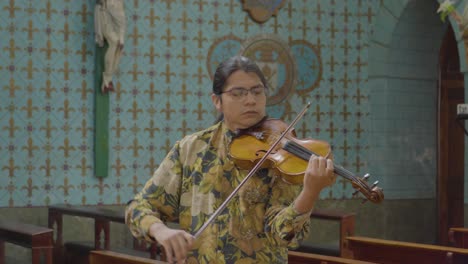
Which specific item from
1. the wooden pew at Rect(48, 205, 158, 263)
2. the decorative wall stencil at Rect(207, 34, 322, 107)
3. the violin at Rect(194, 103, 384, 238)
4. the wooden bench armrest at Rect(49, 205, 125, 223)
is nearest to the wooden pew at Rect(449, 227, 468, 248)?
the wooden pew at Rect(48, 205, 158, 263)

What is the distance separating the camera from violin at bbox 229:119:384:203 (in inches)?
106

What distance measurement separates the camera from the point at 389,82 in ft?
31.8

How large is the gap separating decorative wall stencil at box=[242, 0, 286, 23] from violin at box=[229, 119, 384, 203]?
21.1 feet

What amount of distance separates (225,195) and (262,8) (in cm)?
674

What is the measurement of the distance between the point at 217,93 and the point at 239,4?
256 inches

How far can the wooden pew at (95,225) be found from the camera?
23.6 feet

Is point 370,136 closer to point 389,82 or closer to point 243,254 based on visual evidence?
point 389,82

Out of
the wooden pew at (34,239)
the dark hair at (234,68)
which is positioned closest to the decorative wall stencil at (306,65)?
the wooden pew at (34,239)

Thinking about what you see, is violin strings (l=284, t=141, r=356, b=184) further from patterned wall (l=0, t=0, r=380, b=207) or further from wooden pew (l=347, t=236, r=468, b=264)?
patterned wall (l=0, t=0, r=380, b=207)

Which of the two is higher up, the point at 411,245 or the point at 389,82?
the point at 389,82

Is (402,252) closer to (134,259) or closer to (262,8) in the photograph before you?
(134,259)

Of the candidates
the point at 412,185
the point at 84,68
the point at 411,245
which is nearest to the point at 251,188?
the point at 411,245

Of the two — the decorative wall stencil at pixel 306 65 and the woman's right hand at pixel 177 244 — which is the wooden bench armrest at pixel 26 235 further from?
the decorative wall stencil at pixel 306 65

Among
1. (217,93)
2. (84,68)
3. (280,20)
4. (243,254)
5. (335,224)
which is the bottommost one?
(335,224)
